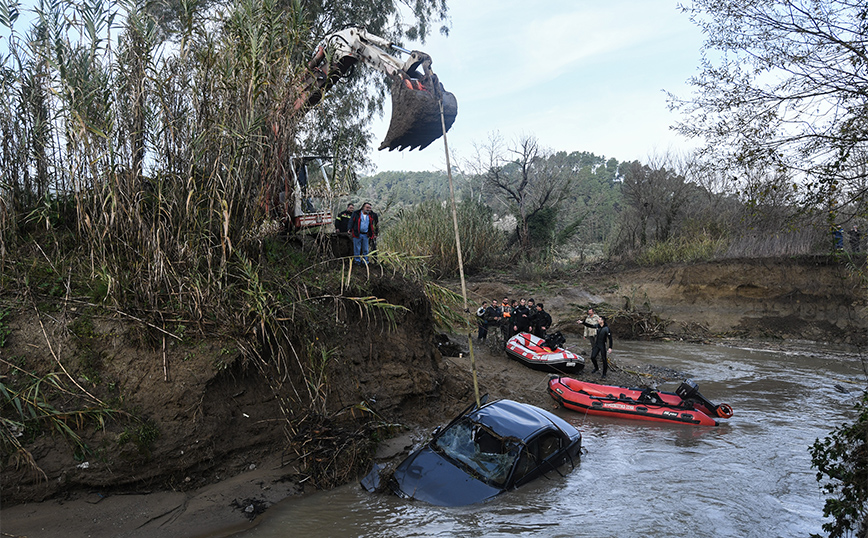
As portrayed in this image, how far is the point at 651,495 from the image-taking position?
7.54 meters

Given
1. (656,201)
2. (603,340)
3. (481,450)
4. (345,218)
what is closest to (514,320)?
(603,340)

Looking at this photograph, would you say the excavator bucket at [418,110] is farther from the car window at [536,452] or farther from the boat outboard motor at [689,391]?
the boat outboard motor at [689,391]

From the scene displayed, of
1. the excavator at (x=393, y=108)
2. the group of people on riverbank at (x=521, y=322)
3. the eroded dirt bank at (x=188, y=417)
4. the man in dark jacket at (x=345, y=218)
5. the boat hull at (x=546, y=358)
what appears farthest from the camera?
the group of people on riverbank at (x=521, y=322)

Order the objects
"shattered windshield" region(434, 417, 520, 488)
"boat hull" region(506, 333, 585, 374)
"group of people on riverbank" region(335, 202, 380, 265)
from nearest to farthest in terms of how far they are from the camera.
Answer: "shattered windshield" region(434, 417, 520, 488), "group of people on riverbank" region(335, 202, 380, 265), "boat hull" region(506, 333, 585, 374)

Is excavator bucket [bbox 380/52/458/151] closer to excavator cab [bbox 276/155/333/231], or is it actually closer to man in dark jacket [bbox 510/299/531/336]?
excavator cab [bbox 276/155/333/231]

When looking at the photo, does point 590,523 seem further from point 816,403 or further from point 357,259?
point 816,403

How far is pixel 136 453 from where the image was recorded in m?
6.12

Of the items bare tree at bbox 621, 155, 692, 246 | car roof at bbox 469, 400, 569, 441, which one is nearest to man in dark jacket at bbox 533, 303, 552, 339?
car roof at bbox 469, 400, 569, 441

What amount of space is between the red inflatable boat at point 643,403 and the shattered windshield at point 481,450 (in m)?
4.72

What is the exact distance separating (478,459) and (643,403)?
5.17m

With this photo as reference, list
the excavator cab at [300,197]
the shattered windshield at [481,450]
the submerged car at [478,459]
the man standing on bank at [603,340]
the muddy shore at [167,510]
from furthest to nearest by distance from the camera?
1. the man standing on bank at [603,340]
2. the excavator cab at [300,197]
3. the shattered windshield at [481,450]
4. the submerged car at [478,459]
5. the muddy shore at [167,510]

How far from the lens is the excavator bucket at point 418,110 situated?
335 inches

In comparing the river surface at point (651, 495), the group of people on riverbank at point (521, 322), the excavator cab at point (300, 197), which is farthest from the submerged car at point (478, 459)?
the group of people on riverbank at point (521, 322)

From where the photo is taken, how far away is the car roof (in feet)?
23.4
